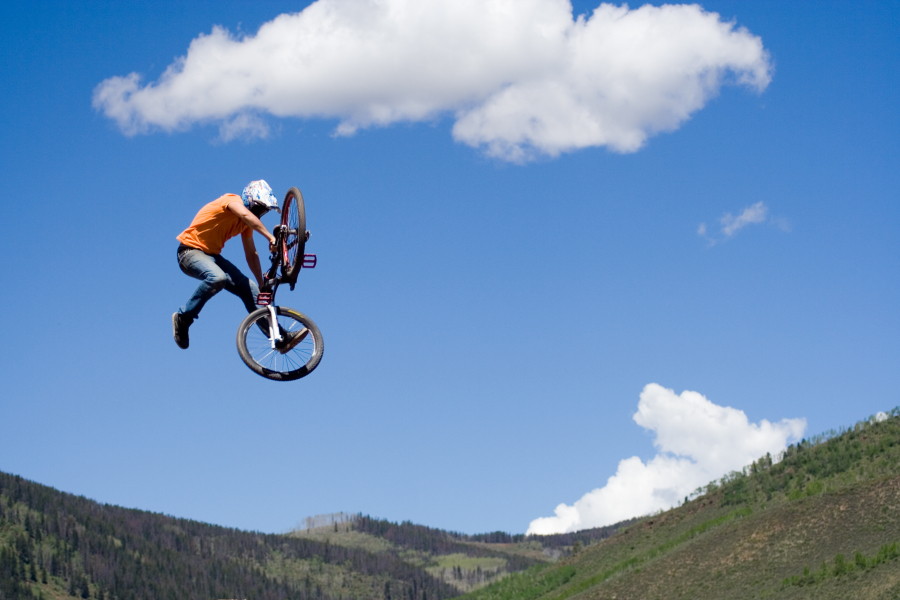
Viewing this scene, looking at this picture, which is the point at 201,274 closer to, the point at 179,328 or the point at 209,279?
the point at 209,279

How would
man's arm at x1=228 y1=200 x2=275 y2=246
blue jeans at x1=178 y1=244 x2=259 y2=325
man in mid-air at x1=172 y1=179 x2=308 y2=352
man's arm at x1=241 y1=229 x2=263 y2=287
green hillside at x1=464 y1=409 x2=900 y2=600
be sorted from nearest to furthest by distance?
1. man's arm at x1=228 y1=200 x2=275 y2=246
2. man in mid-air at x1=172 y1=179 x2=308 y2=352
3. blue jeans at x1=178 y1=244 x2=259 y2=325
4. man's arm at x1=241 y1=229 x2=263 y2=287
5. green hillside at x1=464 y1=409 x2=900 y2=600

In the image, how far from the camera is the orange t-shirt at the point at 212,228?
60.2ft

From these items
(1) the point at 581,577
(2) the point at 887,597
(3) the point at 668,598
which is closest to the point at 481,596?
(1) the point at 581,577

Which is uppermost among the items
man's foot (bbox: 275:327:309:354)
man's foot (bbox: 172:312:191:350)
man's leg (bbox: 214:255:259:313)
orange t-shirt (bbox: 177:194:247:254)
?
orange t-shirt (bbox: 177:194:247:254)

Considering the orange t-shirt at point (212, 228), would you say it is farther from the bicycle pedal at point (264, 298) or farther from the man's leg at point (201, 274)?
the bicycle pedal at point (264, 298)

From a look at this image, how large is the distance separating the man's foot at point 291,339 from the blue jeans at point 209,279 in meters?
0.81

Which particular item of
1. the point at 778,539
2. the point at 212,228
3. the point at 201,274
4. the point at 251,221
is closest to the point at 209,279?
the point at 201,274

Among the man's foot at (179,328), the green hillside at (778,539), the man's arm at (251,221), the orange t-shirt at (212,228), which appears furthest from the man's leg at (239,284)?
the green hillside at (778,539)

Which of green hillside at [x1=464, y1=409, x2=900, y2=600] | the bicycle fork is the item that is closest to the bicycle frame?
the bicycle fork

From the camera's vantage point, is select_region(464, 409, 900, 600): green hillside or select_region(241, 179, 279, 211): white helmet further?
select_region(464, 409, 900, 600): green hillside

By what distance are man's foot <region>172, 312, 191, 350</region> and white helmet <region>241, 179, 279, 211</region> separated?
2492 mm

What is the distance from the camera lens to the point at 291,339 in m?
18.8

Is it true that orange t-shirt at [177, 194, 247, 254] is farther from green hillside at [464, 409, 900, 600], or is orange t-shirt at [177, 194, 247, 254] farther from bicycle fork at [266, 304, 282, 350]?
green hillside at [464, 409, 900, 600]

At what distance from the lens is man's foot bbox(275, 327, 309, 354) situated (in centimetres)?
1870
